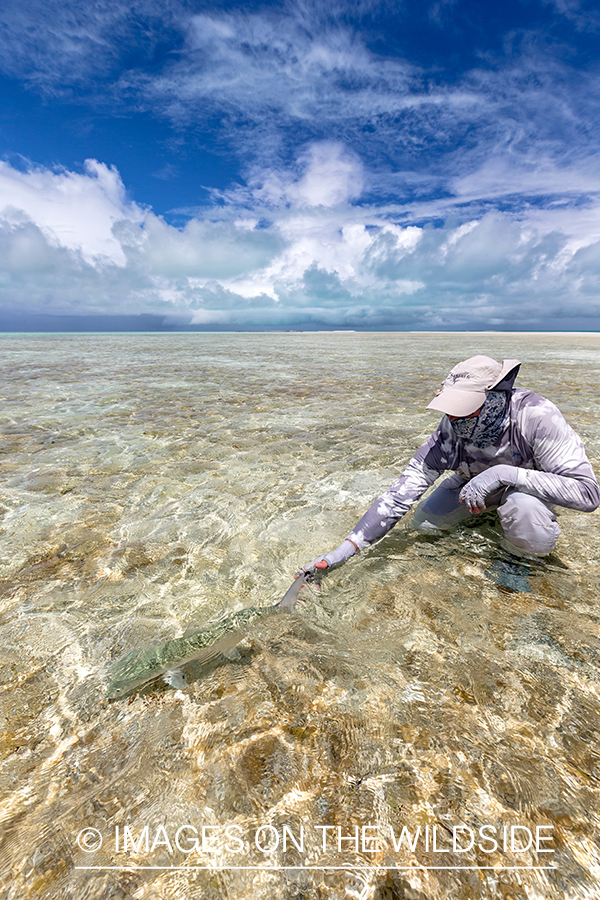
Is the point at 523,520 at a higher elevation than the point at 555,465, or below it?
below

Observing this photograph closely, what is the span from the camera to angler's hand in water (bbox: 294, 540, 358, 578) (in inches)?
129

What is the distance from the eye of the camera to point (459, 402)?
119 inches

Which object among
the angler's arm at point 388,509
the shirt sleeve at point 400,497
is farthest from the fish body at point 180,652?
the shirt sleeve at point 400,497

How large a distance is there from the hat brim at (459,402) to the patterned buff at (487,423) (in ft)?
0.45

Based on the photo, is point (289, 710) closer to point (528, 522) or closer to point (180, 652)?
point (180, 652)

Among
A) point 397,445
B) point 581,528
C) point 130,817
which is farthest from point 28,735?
point 397,445

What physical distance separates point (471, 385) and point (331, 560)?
5.78 feet

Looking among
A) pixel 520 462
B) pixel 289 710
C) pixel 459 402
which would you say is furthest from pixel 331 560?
pixel 520 462

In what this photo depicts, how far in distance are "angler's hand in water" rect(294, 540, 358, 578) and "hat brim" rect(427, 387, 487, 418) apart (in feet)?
4.37

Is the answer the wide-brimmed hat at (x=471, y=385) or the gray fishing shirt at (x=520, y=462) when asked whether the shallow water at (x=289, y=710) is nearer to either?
the gray fishing shirt at (x=520, y=462)

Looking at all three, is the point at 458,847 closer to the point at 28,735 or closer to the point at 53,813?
the point at 53,813

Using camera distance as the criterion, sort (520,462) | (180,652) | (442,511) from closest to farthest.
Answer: (180,652), (520,462), (442,511)

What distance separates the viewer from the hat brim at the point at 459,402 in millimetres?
2998

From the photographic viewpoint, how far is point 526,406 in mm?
3328
